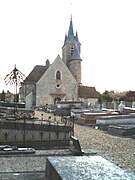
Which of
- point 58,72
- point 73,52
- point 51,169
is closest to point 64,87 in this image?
point 58,72

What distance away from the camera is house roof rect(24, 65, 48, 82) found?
205ft

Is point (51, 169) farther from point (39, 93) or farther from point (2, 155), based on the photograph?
point (39, 93)

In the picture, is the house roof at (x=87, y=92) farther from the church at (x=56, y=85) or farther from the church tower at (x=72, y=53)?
the church tower at (x=72, y=53)

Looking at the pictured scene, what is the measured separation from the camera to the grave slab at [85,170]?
388cm

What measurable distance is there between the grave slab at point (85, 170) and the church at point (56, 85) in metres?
53.0

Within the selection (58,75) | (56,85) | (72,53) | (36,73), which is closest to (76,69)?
(72,53)

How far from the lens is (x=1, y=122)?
1347cm

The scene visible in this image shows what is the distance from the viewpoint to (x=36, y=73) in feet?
212

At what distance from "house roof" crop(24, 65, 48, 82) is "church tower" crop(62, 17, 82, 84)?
6393mm

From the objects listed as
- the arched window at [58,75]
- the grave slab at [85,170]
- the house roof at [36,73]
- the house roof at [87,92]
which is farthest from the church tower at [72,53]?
the grave slab at [85,170]

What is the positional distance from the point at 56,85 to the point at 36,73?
5.55 meters

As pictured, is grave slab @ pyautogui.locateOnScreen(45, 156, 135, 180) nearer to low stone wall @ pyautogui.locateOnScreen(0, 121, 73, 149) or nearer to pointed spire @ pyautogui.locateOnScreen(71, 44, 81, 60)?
low stone wall @ pyautogui.locateOnScreen(0, 121, 73, 149)

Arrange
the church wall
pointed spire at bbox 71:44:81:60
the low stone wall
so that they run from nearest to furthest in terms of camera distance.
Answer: the low stone wall
the church wall
pointed spire at bbox 71:44:81:60

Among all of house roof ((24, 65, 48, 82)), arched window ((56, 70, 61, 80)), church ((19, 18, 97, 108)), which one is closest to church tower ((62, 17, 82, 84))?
church ((19, 18, 97, 108))
